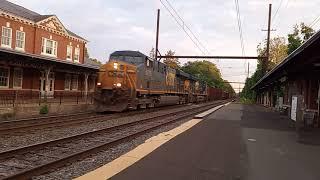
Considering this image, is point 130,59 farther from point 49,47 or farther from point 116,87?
point 49,47

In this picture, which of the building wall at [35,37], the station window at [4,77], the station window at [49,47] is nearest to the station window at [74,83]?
the building wall at [35,37]

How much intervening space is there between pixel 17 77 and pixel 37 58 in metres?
7.44

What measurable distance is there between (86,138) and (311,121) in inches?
486

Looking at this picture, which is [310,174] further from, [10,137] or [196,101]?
[196,101]

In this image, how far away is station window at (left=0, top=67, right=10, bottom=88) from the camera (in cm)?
3369

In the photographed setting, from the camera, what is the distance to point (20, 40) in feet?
128

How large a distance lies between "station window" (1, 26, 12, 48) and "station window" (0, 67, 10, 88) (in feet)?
11.6

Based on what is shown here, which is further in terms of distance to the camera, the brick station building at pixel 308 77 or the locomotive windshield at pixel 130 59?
the locomotive windshield at pixel 130 59

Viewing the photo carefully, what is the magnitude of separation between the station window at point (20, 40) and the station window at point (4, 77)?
4.95 meters

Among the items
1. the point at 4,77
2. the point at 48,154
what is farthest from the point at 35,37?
the point at 48,154

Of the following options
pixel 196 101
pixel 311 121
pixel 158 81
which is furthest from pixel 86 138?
pixel 196 101

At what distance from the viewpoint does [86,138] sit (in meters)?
14.4

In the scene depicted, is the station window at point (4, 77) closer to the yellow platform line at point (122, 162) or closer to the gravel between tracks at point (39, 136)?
the gravel between tracks at point (39, 136)

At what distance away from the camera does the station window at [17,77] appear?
35250 mm
